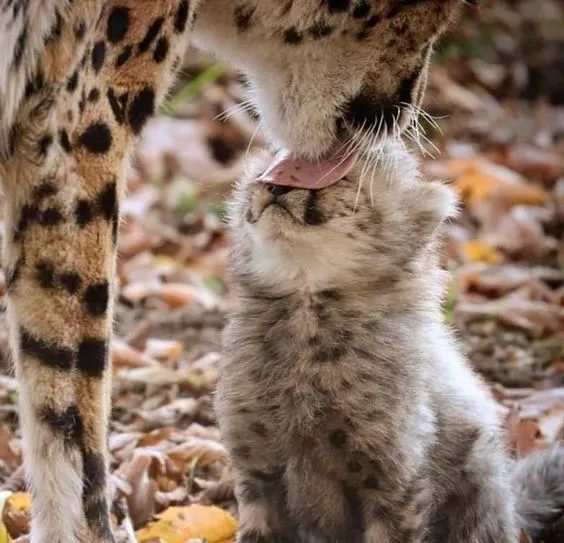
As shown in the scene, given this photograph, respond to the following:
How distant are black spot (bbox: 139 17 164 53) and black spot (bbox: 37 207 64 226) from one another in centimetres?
47

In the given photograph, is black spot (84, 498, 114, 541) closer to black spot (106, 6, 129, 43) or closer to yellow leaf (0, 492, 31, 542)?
yellow leaf (0, 492, 31, 542)

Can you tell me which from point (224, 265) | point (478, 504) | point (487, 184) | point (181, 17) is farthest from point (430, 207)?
point (487, 184)

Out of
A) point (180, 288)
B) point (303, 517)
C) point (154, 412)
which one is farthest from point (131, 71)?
point (180, 288)

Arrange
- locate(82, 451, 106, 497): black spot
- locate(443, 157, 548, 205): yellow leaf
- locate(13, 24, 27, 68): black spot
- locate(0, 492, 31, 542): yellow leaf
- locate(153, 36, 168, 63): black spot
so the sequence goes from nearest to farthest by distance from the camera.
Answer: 1. locate(13, 24, 27, 68): black spot
2. locate(153, 36, 168, 63): black spot
3. locate(82, 451, 106, 497): black spot
4. locate(0, 492, 31, 542): yellow leaf
5. locate(443, 157, 548, 205): yellow leaf

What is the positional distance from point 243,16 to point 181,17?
16.1 inches

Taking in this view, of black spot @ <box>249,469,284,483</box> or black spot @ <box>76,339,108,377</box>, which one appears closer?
black spot @ <box>76,339,108,377</box>

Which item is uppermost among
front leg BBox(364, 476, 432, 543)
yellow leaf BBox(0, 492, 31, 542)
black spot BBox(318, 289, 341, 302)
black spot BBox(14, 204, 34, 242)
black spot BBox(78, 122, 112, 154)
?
black spot BBox(78, 122, 112, 154)

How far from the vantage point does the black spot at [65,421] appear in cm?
381

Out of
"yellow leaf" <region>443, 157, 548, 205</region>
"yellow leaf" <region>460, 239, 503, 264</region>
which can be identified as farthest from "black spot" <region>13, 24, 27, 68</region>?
"yellow leaf" <region>443, 157, 548, 205</region>

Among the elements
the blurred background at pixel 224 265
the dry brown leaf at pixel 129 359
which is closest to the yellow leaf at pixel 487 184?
the blurred background at pixel 224 265

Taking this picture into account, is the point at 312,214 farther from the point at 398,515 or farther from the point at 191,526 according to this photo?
the point at 191,526

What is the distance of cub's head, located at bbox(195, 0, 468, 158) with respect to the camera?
4.12 metres

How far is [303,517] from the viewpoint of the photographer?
421 centimetres

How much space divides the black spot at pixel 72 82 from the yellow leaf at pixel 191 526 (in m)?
1.53
